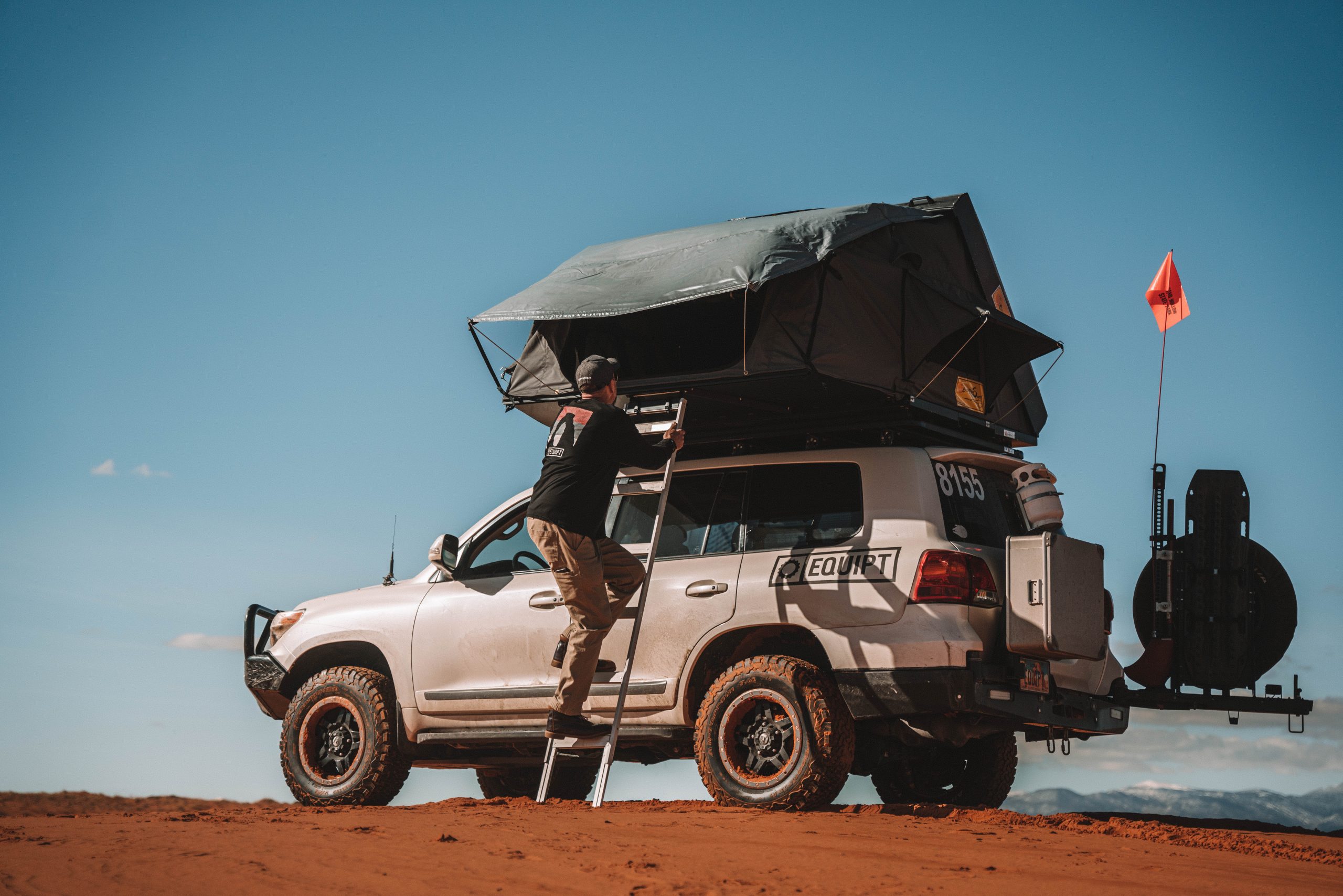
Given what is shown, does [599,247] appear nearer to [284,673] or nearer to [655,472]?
[655,472]

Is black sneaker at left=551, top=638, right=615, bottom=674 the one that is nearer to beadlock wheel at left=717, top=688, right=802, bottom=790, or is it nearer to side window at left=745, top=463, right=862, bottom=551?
beadlock wheel at left=717, top=688, right=802, bottom=790

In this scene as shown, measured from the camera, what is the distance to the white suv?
254 inches

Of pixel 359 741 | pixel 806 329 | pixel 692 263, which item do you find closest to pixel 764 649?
pixel 806 329

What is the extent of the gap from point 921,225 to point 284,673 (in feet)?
17.2

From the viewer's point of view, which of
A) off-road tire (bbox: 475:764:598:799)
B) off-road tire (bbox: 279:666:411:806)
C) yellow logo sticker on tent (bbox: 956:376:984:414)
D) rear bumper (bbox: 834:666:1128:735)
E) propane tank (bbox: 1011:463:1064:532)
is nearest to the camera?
rear bumper (bbox: 834:666:1128:735)

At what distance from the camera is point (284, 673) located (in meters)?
8.74

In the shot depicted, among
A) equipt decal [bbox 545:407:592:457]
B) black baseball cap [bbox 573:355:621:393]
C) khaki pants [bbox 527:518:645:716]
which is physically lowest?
khaki pants [bbox 527:518:645:716]

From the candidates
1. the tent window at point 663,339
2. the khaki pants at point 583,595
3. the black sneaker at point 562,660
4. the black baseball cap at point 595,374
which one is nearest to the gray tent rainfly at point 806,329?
the tent window at point 663,339

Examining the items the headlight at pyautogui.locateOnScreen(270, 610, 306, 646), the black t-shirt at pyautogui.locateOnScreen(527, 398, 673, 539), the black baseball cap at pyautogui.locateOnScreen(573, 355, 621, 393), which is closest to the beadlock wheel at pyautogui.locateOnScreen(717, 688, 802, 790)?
the black t-shirt at pyautogui.locateOnScreen(527, 398, 673, 539)

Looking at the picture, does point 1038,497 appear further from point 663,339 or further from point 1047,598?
point 663,339

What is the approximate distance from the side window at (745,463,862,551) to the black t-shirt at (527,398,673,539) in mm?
592

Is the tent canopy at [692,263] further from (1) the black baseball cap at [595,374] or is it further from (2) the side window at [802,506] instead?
(2) the side window at [802,506]

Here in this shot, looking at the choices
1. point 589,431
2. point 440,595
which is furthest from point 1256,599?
point 440,595

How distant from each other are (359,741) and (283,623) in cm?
116
